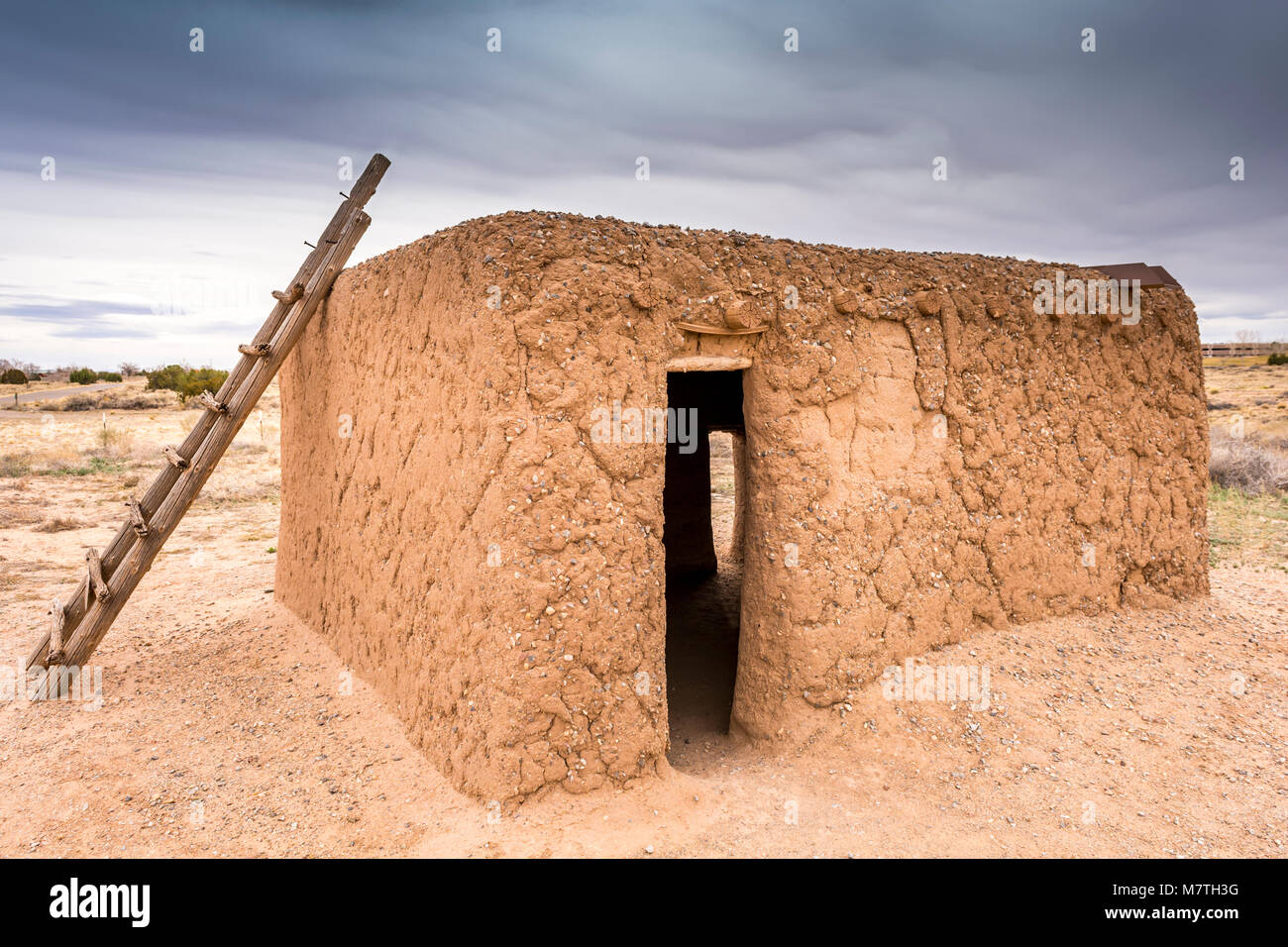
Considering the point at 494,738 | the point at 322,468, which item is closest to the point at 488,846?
the point at 494,738

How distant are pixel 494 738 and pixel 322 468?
3.23m

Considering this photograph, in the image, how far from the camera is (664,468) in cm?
487

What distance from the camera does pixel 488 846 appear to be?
345cm

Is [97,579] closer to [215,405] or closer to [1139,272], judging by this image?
[215,405]

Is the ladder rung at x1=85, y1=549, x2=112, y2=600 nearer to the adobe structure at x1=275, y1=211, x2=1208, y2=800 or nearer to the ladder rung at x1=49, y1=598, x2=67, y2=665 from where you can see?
the ladder rung at x1=49, y1=598, x2=67, y2=665

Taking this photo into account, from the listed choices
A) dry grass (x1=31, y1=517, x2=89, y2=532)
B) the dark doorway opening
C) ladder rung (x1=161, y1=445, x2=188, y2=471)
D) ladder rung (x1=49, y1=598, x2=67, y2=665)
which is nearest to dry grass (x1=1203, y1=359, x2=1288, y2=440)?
the dark doorway opening

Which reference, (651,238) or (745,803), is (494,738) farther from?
(651,238)

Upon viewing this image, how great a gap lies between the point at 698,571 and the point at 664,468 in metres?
4.40

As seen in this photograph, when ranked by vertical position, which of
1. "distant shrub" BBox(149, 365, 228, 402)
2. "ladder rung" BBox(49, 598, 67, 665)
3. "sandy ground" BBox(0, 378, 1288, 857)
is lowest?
"sandy ground" BBox(0, 378, 1288, 857)

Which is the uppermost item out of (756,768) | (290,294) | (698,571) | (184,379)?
(184,379)

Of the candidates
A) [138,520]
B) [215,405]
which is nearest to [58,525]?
[138,520]

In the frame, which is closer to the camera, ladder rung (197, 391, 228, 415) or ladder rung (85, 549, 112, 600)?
ladder rung (85, 549, 112, 600)

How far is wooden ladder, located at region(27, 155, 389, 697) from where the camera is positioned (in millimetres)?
5609

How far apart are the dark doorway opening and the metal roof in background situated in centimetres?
310
